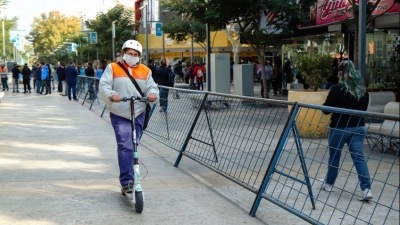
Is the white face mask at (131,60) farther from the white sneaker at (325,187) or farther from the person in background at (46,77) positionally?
the person in background at (46,77)

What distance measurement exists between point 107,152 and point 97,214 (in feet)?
14.0

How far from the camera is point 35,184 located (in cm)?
734

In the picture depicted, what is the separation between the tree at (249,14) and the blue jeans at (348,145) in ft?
41.8

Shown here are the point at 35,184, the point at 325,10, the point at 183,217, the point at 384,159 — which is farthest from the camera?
the point at 325,10

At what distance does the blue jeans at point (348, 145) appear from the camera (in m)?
5.01

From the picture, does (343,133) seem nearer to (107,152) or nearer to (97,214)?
(97,214)

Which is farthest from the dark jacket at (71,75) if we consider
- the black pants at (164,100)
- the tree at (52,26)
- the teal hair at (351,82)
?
the tree at (52,26)

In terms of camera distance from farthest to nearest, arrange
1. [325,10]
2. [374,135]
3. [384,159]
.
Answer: [325,10] → [374,135] → [384,159]

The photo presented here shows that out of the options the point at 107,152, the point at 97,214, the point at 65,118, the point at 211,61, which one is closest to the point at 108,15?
the point at 211,61

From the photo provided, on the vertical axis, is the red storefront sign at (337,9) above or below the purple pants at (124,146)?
above

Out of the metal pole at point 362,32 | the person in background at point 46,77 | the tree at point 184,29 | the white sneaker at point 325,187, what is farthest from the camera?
the tree at point 184,29

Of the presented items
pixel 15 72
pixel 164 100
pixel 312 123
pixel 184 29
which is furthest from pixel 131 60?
pixel 184 29

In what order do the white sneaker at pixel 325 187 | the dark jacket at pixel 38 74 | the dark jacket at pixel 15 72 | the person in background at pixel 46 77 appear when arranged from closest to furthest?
the white sneaker at pixel 325 187, the person in background at pixel 46 77, the dark jacket at pixel 38 74, the dark jacket at pixel 15 72

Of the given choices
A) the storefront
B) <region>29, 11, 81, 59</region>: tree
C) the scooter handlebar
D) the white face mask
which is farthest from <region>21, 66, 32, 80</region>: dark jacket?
<region>29, 11, 81, 59</region>: tree
